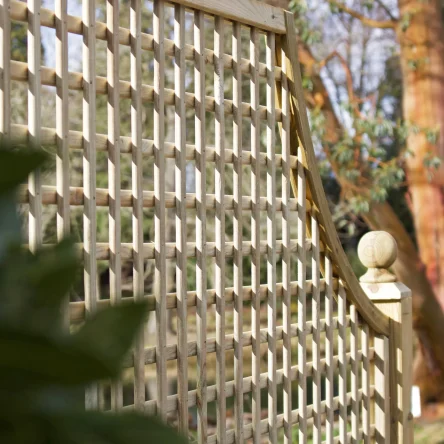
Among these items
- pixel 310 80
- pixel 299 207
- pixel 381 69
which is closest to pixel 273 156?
pixel 299 207

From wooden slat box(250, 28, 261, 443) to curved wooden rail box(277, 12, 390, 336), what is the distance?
0.14 m

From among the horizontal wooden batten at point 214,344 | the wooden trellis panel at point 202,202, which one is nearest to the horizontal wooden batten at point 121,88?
the wooden trellis panel at point 202,202

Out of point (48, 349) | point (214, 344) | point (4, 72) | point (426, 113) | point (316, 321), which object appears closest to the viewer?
point (48, 349)

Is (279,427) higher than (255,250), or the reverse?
(255,250)

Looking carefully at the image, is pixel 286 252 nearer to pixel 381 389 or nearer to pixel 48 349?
pixel 381 389

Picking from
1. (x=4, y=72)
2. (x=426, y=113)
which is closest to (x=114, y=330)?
(x=4, y=72)

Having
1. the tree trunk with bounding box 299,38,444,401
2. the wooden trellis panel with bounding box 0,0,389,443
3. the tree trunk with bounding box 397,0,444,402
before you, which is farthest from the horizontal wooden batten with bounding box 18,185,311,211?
the tree trunk with bounding box 397,0,444,402

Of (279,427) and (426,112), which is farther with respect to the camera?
(426,112)

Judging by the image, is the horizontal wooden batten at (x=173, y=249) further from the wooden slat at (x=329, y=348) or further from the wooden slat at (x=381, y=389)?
the wooden slat at (x=381, y=389)

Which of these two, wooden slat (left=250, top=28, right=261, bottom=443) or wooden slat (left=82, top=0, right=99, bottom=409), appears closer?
wooden slat (left=82, top=0, right=99, bottom=409)

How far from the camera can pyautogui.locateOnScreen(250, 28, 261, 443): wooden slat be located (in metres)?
2.04

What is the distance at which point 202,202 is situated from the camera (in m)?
1.92

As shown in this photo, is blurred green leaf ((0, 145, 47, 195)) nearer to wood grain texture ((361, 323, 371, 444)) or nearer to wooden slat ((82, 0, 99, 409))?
wooden slat ((82, 0, 99, 409))

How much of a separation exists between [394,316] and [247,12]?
127 centimetres
